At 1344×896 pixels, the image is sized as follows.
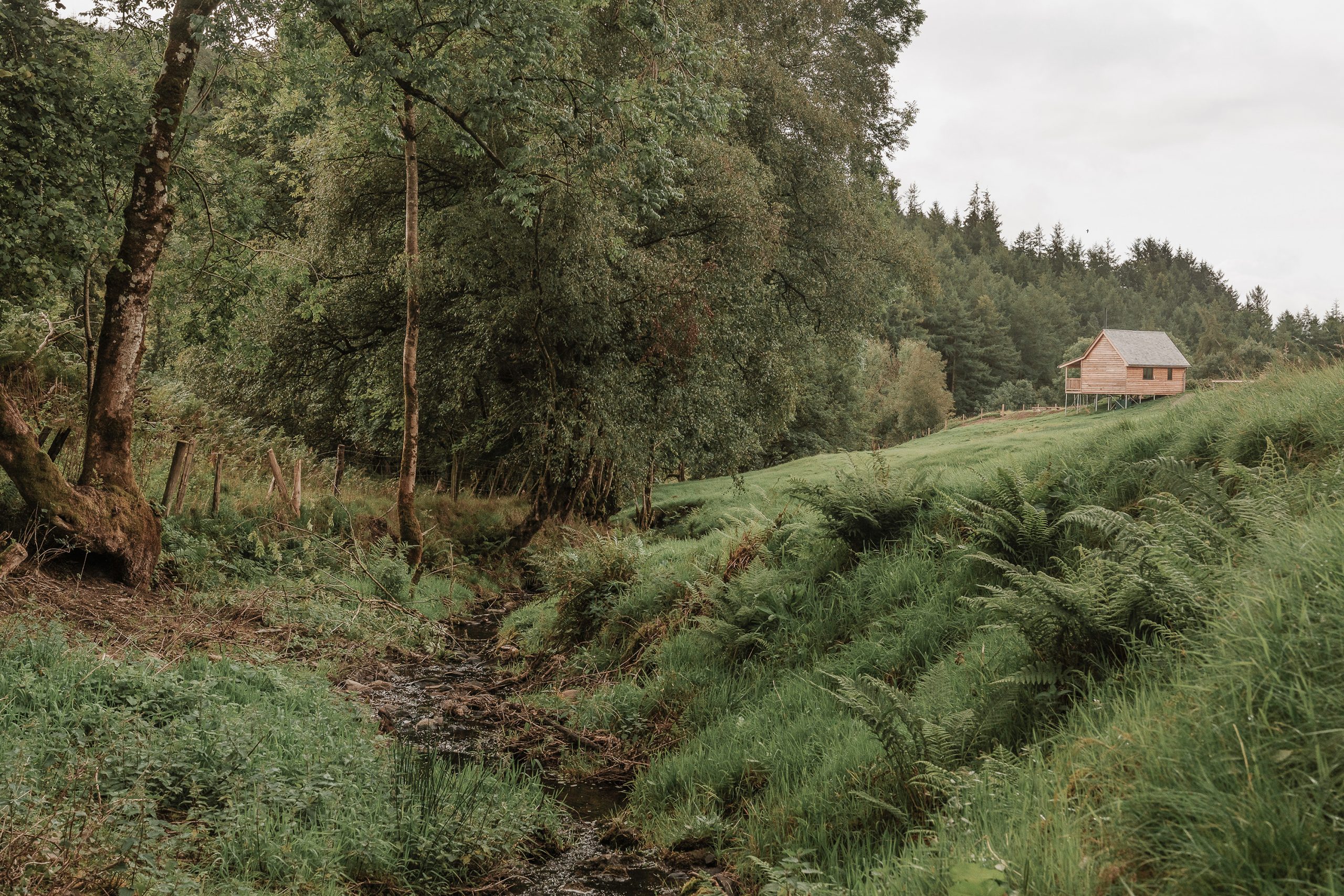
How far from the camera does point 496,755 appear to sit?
7262 mm

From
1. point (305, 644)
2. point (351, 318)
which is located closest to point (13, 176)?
point (305, 644)

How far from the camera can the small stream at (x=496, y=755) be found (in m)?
5.15

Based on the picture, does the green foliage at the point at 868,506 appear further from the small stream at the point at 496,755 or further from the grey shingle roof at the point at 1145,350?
the grey shingle roof at the point at 1145,350

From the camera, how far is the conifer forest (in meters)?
3.75

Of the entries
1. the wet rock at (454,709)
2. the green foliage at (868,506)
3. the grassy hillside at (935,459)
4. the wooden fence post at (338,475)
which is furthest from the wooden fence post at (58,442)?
the green foliage at (868,506)

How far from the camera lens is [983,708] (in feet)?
16.1

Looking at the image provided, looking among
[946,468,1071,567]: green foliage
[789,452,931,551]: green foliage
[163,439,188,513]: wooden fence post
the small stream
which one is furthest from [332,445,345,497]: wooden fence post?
[946,468,1071,567]: green foliage

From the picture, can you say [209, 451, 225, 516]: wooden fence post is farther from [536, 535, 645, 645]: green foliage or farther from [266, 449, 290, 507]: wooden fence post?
[536, 535, 645, 645]: green foliage

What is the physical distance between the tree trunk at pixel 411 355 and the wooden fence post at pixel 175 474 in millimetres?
3829

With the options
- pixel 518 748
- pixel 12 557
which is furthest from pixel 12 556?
pixel 518 748

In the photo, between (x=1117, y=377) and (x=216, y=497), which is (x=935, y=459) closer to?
(x=216, y=497)

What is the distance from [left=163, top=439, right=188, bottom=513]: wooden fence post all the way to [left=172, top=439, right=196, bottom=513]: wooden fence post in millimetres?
36

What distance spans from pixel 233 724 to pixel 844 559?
230 inches

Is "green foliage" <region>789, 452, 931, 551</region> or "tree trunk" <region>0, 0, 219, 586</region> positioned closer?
"green foliage" <region>789, 452, 931, 551</region>
